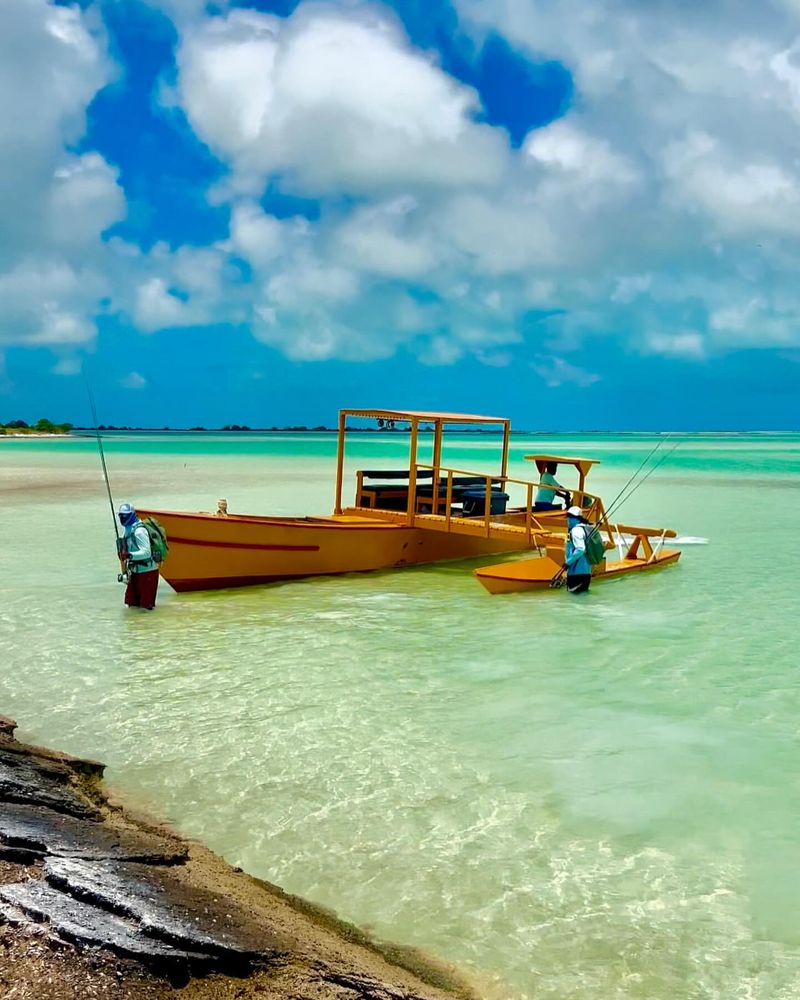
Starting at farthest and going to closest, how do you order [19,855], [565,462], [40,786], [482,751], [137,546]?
[565,462], [137,546], [482,751], [40,786], [19,855]

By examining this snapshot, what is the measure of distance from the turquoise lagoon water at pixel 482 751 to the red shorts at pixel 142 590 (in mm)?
277

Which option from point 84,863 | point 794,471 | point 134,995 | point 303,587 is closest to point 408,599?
point 303,587

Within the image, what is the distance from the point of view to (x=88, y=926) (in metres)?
3.38

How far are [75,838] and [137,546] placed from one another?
6.95 metres

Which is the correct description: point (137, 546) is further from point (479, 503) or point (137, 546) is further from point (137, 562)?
point (479, 503)

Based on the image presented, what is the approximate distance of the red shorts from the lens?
37.1 feet

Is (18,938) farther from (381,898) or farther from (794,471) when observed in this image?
(794,471)

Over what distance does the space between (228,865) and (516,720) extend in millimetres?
3180

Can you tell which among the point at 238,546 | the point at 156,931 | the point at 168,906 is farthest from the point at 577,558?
the point at 156,931

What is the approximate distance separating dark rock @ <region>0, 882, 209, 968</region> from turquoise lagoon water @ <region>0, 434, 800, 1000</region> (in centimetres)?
133

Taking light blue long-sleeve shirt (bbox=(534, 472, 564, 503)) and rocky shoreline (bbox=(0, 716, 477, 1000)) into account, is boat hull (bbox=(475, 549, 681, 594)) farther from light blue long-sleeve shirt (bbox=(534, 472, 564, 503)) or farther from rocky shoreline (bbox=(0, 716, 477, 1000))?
rocky shoreline (bbox=(0, 716, 477, 1000))

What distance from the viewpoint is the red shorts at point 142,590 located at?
1131 centimetres

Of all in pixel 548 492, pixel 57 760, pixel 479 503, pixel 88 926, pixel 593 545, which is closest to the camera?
pixel 88 926

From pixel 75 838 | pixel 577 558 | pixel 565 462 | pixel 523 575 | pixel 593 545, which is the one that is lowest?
pixel 75 838
